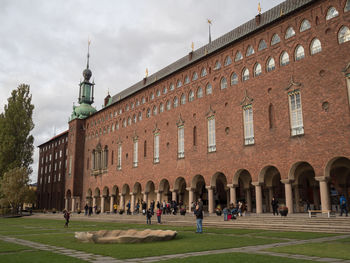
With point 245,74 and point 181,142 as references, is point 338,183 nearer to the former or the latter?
point 245,74

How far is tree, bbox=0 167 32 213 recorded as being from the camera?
4184cm

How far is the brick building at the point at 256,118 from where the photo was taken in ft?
66.6

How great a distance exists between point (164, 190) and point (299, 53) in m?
18.9

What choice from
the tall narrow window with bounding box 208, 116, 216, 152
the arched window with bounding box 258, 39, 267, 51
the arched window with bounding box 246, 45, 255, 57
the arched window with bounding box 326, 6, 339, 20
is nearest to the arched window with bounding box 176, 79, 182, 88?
the tall narrow window with bounding box 208, 116, 216, 152

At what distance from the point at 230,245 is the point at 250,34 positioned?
62.0 ft

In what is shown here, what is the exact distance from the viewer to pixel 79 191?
1908 inches

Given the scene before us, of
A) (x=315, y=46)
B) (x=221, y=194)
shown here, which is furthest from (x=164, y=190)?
(x=315, y=46)

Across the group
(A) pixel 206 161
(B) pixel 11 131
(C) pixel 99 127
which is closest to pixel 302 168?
(A) pixel 206 161

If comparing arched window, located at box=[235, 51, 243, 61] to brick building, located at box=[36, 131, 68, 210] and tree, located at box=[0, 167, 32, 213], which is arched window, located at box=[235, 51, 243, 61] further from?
brick building, located at box=[36, 131, 68, 210]

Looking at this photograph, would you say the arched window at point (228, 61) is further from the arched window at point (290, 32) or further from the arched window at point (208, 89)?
the arched window at point (290, 32)

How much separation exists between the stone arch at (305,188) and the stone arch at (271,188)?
1.70 m

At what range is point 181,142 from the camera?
31266mm

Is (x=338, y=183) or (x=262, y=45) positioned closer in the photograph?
(x=338, y=183)

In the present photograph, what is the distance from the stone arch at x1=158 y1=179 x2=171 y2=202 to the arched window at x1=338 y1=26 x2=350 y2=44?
1973cm
